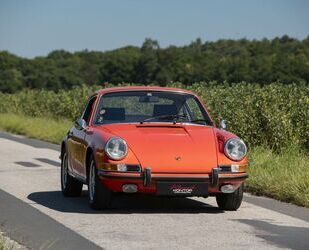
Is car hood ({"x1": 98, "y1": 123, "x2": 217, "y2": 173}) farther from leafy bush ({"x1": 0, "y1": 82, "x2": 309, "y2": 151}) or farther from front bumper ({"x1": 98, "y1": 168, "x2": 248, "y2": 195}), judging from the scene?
leafy bush ({"x1": 0, "y1": 82, "x2": 309, "y2": 151})

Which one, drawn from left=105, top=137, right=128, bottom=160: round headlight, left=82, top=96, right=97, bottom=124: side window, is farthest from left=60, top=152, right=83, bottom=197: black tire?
left=105, top=137, right=128, bottom=160: round headlight

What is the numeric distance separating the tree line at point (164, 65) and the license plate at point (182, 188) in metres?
53.6

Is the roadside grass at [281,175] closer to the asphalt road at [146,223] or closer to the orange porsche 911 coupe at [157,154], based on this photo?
the asphalt road at [146,223]

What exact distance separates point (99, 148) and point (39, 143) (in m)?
15.3

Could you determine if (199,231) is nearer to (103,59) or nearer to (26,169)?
(26,169)

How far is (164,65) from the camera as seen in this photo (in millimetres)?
96438

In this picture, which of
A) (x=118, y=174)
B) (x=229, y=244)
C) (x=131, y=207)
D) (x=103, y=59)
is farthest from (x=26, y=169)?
(x=103, y=59)

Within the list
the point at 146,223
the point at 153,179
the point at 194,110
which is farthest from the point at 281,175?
Answer: the point at 146,223

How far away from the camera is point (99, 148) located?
839cm

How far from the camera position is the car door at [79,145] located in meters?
9.23

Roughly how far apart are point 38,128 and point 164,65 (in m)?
68.5

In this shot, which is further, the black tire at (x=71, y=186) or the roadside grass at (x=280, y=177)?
the black tire at (x=71, y=186)

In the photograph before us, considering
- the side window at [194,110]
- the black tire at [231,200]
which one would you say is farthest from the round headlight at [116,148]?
the side window at [194,110]

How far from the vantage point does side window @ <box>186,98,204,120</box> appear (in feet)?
31.5
